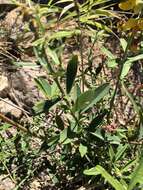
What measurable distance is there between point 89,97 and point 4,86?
3.43 ft

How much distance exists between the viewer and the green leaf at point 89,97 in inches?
53.3

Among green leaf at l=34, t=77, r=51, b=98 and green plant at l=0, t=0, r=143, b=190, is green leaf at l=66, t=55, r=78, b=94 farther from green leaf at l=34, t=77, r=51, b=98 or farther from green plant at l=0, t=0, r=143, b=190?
green leaf at l=34, t=77, r=51, b=98

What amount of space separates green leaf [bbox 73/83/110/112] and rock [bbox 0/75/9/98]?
973 millimetres

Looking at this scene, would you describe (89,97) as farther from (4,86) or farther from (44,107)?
(4,86)

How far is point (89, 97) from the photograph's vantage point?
4.46 feet

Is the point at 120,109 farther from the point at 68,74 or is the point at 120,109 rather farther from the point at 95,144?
the point at 68,74

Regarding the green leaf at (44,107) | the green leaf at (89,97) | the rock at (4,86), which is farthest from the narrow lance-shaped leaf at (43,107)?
the rock at (4,86)

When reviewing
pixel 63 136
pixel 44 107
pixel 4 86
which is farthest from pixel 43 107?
pixel 4 86

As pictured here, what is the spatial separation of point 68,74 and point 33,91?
91 cm

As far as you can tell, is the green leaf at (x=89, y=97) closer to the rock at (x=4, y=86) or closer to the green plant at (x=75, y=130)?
the green plant at (x=75, y=130)

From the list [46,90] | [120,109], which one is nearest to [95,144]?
[46,90]

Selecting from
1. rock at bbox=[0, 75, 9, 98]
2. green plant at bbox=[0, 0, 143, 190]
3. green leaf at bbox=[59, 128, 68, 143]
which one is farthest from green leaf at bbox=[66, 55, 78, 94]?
rock at bbox=[0, 75, 9, 98]

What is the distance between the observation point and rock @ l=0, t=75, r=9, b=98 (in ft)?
7.56

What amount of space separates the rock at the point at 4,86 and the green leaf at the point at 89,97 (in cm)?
97
